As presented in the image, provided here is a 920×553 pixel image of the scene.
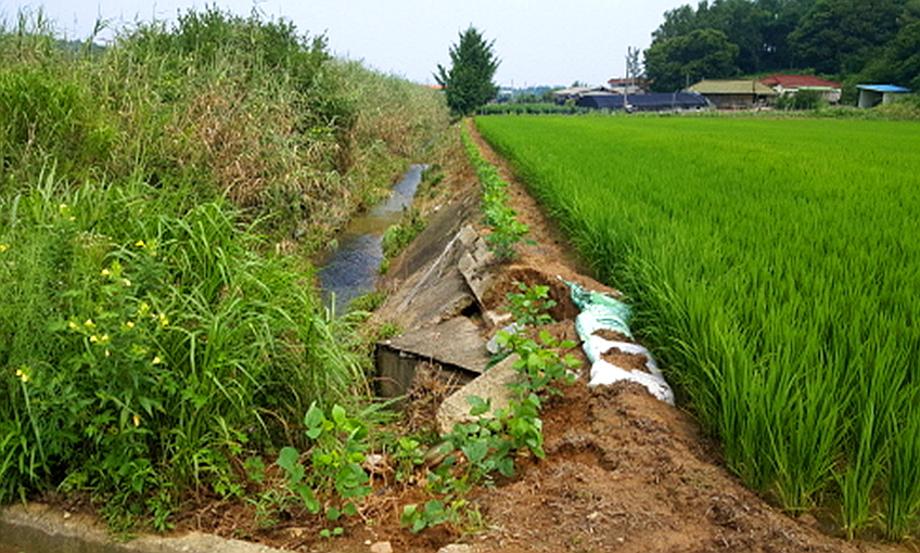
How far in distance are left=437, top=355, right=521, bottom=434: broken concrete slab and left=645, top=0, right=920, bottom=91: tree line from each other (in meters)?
59.4

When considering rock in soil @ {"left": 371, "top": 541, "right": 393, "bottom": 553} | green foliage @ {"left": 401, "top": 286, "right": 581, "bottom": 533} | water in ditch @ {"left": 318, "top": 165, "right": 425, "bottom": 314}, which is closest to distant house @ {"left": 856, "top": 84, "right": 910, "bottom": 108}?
water in ditch @ {"left": 318, "top": 165, "right": 425, "bottom": 314}

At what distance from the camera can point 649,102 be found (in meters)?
67.2

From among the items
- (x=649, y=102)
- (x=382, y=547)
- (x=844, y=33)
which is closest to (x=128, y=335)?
(x=382, y=547)

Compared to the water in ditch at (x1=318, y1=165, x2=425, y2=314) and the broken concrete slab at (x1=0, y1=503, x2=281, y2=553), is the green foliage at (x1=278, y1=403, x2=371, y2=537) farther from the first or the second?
the water in ditch at (x1=318, y1=165, x2=425, y2=314)

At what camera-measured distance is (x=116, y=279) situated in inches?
104

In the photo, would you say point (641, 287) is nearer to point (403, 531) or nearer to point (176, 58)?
point (403, 531)

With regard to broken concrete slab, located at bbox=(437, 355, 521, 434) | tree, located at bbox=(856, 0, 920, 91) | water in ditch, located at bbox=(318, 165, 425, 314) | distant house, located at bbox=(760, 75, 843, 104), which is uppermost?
broken concrete slab, located at bbox=(437, 355, 521, 434)

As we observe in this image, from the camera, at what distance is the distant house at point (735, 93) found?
6625 cm

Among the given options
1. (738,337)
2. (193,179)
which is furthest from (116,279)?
(193,179)

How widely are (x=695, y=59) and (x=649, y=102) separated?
634 inches

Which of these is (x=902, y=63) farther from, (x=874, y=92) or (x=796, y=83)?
(x=796, y=83)

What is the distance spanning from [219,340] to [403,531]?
1.03 metres

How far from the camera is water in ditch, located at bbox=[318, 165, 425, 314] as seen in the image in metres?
8.39

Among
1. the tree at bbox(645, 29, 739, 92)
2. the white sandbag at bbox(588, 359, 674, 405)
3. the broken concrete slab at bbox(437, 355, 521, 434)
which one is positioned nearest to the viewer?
the white sandbag at bbox(588, 359, 674, 405)
